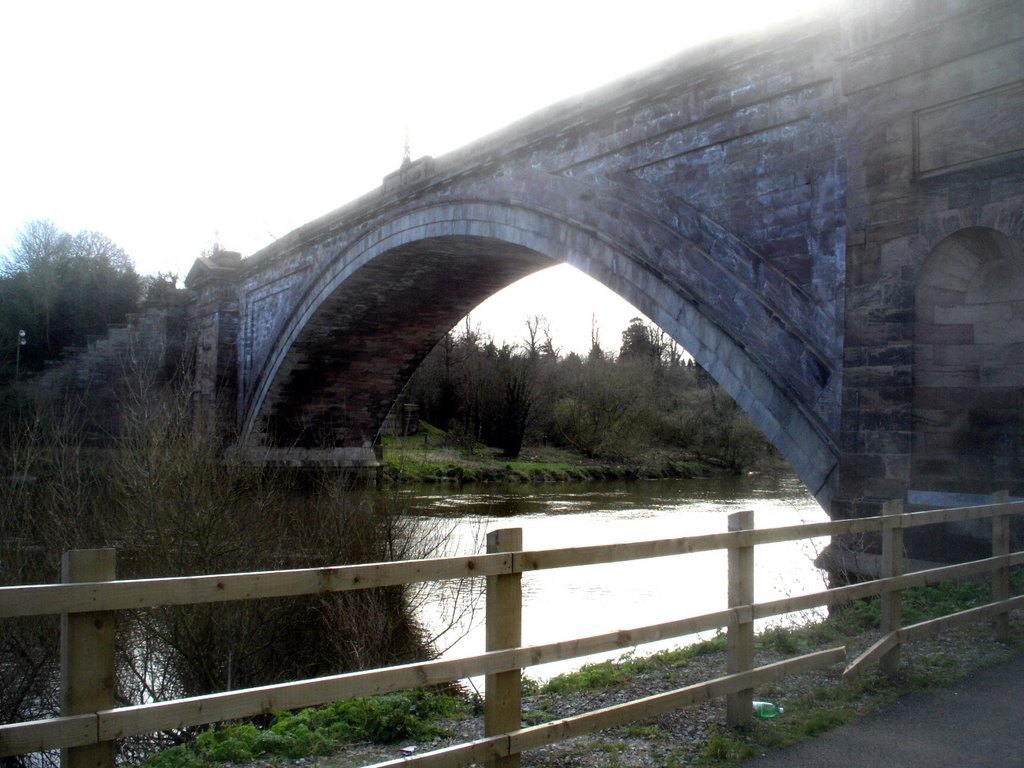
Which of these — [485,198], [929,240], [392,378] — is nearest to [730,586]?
[929,240]

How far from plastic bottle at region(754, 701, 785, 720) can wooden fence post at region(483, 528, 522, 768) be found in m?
1.28

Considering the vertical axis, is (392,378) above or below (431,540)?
above

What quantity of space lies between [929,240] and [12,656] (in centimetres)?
652

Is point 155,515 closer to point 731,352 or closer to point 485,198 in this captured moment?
point 731,352

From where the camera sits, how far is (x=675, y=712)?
3.72 metres

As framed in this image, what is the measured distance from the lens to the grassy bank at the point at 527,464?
25984 millimetres

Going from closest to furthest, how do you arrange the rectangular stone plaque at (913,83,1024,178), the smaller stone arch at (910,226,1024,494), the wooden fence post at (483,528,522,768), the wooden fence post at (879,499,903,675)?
the wooden fence post at (483,528,522,768)
the wooden fence post at (879,499,903,675)
the rectangular stone plaque at (913,83,1024,178)
the smaller stone arch at (910,226,1024,494)

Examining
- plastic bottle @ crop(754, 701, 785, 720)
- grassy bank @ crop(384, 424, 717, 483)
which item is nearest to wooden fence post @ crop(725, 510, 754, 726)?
plastic bottle @ crop(754, 701, 785, 720)

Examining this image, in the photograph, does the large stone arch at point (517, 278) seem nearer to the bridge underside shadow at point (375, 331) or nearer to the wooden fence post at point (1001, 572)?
the bridge underside shadow at point (375, 331)

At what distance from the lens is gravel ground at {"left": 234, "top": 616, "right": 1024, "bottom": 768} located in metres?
3.24

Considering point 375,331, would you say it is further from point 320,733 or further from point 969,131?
point 320,733

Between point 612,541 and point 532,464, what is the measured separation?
69.7ft

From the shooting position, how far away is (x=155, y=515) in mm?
6559

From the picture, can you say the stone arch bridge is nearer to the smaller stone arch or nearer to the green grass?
the smaller stone arch
